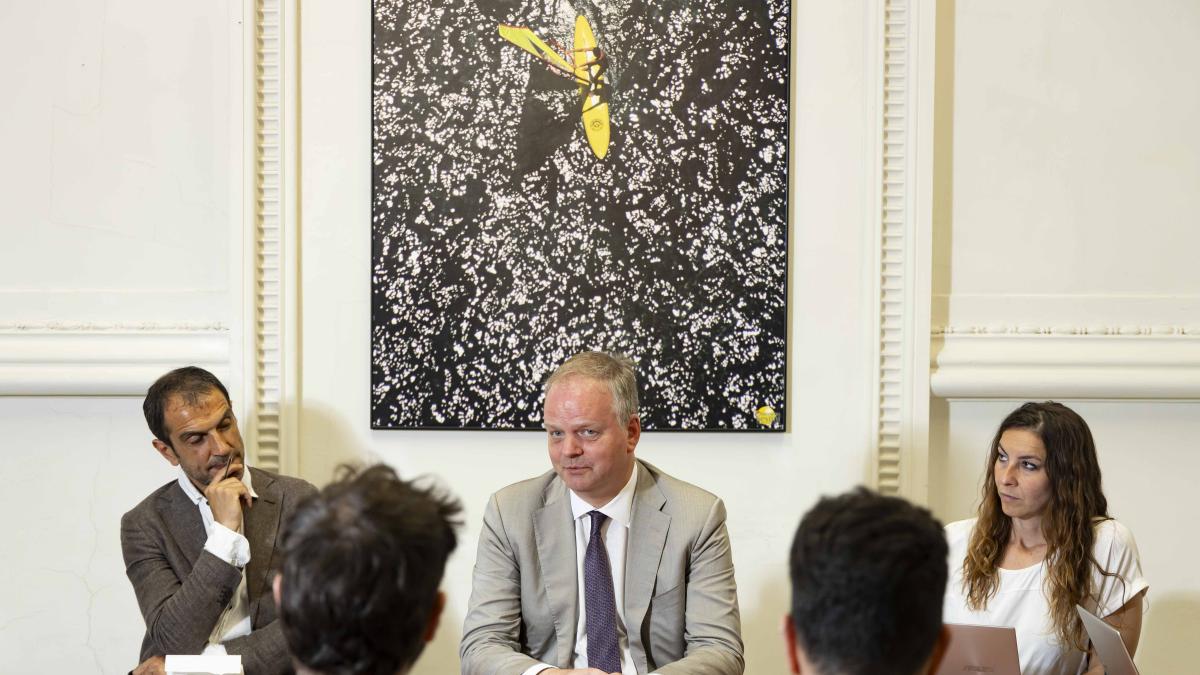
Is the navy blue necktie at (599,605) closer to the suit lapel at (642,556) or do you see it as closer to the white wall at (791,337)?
the suit lapel at (642,556)

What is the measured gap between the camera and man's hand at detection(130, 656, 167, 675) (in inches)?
100

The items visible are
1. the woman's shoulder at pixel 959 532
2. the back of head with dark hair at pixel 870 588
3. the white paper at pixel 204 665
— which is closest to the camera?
the back of head with dark hair at pixel 870 588

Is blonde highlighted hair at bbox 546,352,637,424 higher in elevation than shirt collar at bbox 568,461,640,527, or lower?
higher

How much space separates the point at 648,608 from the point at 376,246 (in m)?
1.34

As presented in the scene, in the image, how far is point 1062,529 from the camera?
260 centimetres

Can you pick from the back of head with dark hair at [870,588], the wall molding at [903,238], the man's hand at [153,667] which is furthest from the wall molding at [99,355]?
the back of head with dark hair at [870,588]

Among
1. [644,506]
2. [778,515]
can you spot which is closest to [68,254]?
[644,506]

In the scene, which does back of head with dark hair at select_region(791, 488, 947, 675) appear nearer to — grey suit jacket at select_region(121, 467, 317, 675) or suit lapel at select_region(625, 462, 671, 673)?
suit lapel at select_region(625, 462, 671, 673)

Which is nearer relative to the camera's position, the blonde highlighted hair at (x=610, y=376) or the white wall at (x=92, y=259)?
the blonde highlighted hair at (x=610, y=376)

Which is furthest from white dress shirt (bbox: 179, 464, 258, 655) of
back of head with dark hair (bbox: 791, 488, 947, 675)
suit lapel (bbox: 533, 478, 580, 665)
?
back of head with dark hair (bbox: 791, 488, 947, 675)

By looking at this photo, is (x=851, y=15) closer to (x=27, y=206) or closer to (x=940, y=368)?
(x=940, y=368)

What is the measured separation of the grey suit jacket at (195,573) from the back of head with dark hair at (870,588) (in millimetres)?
1612

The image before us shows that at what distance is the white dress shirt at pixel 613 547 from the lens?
2545 mm

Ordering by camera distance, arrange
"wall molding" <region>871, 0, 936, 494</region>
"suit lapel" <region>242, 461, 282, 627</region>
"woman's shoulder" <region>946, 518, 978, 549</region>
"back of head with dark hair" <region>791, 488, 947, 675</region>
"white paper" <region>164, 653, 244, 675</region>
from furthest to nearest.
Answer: "wall molding" <region>871, 0, 936, 494</region>, "woman's shoulder" <region>946, 518, 978, 549</region>, "suit lapel" <region>242, 461, 282, 627</region>, "white paper" <region>164, 653, 244, 675</region>, "back of head with dark hair" <region>791, 488, 947, 675</region>
